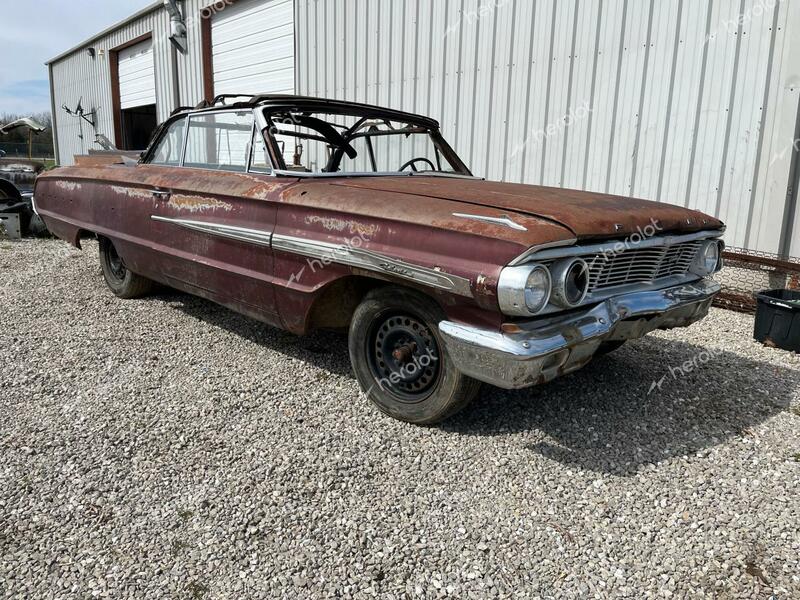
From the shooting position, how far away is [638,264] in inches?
117

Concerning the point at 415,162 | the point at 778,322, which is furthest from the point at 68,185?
the point at 778,322

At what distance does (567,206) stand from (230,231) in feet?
6.50

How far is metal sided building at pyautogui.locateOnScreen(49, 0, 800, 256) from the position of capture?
16.6 feet

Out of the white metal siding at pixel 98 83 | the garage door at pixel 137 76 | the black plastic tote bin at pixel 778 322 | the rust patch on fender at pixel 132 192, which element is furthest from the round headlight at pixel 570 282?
the garage door at pixel 137 76

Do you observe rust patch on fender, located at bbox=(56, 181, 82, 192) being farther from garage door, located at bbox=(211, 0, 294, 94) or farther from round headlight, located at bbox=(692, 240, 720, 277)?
garage door, located at bbox=(211, 0, 294, 94)

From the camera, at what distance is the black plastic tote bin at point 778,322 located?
4.35m

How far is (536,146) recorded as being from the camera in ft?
21.5

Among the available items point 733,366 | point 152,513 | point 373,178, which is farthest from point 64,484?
point 733,366

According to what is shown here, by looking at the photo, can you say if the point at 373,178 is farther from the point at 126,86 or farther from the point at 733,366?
the point at 126,86

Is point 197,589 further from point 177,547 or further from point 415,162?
point 415,162

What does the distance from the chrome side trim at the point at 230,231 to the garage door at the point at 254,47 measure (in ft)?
22.0

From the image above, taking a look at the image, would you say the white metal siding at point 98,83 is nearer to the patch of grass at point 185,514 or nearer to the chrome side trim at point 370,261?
the chrome side trim at point 370,261

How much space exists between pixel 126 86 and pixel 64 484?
50.2ft

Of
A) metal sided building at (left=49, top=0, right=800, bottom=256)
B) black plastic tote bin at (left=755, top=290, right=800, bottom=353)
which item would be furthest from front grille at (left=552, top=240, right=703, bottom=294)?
metal sided building at (left=49, top=0, right=800, bottom=256)
